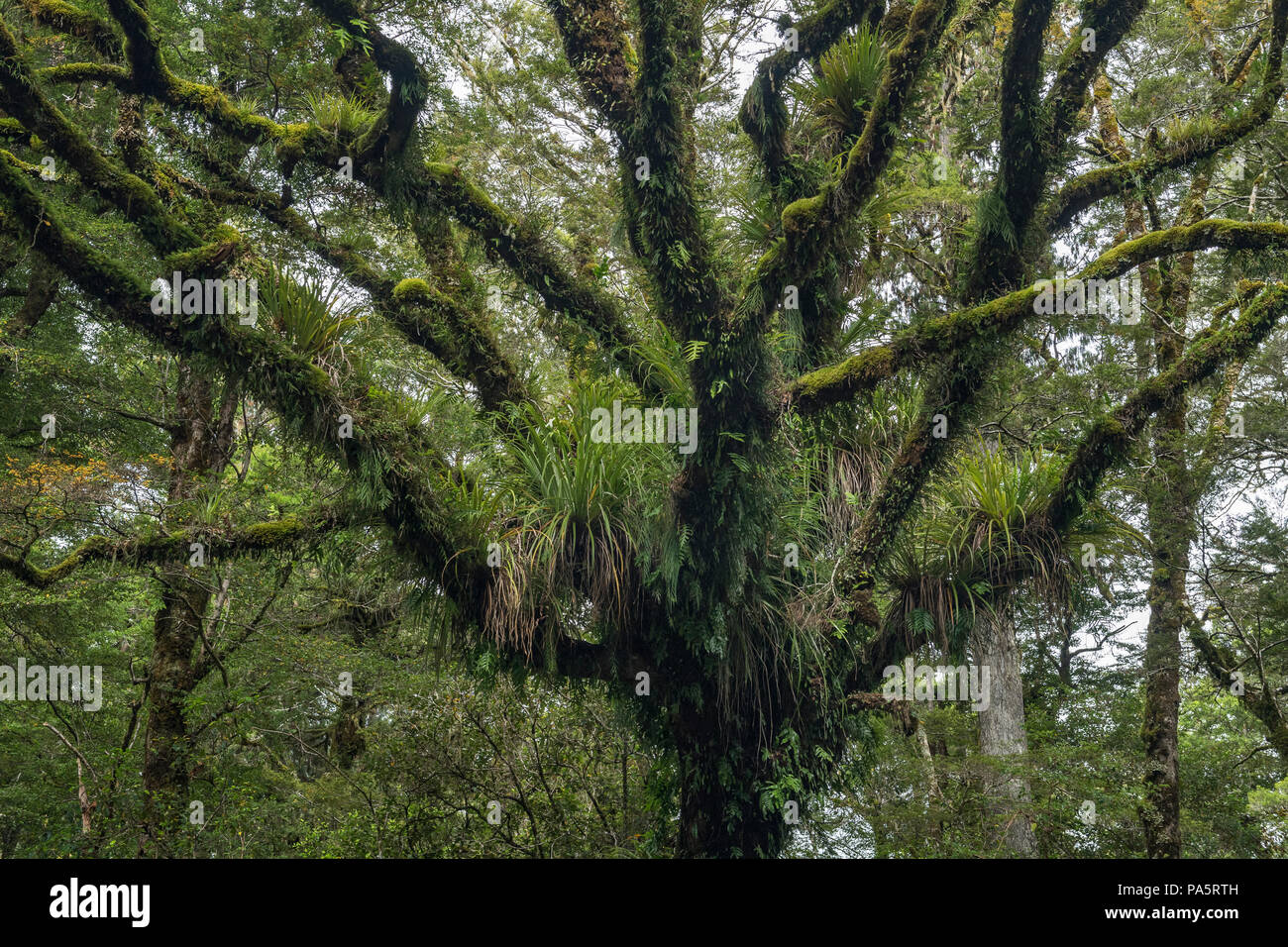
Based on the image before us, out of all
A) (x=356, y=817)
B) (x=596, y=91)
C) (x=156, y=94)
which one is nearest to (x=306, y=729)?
(x=356, y=817)

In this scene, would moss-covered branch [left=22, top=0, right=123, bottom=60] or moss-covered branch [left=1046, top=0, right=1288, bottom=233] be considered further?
moss-covered branch [left=22, top=0, right=123, bottom=60]

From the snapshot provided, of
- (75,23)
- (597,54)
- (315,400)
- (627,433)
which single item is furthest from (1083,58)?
(75,23)

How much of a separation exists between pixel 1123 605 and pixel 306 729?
33.4 ft

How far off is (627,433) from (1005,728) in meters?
6.14

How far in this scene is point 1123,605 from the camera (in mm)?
11500

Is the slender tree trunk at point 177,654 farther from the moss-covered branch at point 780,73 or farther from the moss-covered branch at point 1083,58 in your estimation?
the moss-covered branch at point 1083,58

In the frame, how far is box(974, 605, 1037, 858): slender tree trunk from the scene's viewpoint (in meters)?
6.44

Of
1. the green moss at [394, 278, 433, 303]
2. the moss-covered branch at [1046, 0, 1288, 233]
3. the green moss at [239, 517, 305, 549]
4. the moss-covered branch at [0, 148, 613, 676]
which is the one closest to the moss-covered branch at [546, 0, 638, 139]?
the green moss at [394, 278, 433, 303]

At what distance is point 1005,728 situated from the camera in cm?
942

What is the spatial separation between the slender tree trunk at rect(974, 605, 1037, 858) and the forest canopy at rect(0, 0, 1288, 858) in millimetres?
66

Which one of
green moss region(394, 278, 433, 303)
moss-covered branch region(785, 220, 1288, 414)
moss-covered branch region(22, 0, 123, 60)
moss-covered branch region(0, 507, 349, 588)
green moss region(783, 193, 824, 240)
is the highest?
moss-covered branch region(22, 0, 123, 60)

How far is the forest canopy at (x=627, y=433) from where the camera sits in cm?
→ 514

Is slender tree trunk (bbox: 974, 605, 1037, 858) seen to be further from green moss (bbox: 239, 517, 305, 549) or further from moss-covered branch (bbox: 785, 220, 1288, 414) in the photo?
green moss (bbox: 239, 517, 305, 549)

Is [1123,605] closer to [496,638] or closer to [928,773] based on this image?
[928,773]
